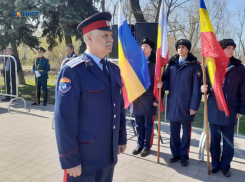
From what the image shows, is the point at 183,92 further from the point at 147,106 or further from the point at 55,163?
the point at 55,163

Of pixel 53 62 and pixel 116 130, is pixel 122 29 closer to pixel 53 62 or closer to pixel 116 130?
pixel 116 130

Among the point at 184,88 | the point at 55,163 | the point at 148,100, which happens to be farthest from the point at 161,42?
the point at 55,163

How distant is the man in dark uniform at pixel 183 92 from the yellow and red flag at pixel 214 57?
1.12 feet

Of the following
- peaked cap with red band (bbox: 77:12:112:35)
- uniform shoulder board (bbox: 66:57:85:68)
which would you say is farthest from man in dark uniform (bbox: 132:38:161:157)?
uniform shoulder board (bbox: 66:57:85:68)

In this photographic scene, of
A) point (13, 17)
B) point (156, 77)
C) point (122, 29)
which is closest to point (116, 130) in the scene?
point (156, 77)

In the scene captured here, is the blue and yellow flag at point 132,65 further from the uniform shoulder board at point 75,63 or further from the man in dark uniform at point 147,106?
the uniform shoulder board at point 75,63

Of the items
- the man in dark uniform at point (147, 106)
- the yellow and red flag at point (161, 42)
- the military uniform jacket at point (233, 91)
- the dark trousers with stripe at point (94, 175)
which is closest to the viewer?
the dark trousers with stripe at point (94, 175)

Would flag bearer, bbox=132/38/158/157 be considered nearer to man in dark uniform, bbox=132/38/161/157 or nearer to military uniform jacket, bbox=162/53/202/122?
man in dark uniform, bbox=132/38/161/157

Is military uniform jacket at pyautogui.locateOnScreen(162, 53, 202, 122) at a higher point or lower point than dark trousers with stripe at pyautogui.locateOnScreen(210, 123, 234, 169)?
higher

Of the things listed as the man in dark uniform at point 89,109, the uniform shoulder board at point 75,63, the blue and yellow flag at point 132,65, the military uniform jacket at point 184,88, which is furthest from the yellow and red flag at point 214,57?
the uniform shoulder board at point 75,63

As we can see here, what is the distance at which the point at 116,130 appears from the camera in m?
2.19

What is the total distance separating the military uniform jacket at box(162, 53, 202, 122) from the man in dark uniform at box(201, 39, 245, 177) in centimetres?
20

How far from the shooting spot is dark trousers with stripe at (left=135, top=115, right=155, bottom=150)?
173 inches

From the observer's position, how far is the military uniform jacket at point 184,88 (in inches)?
147
